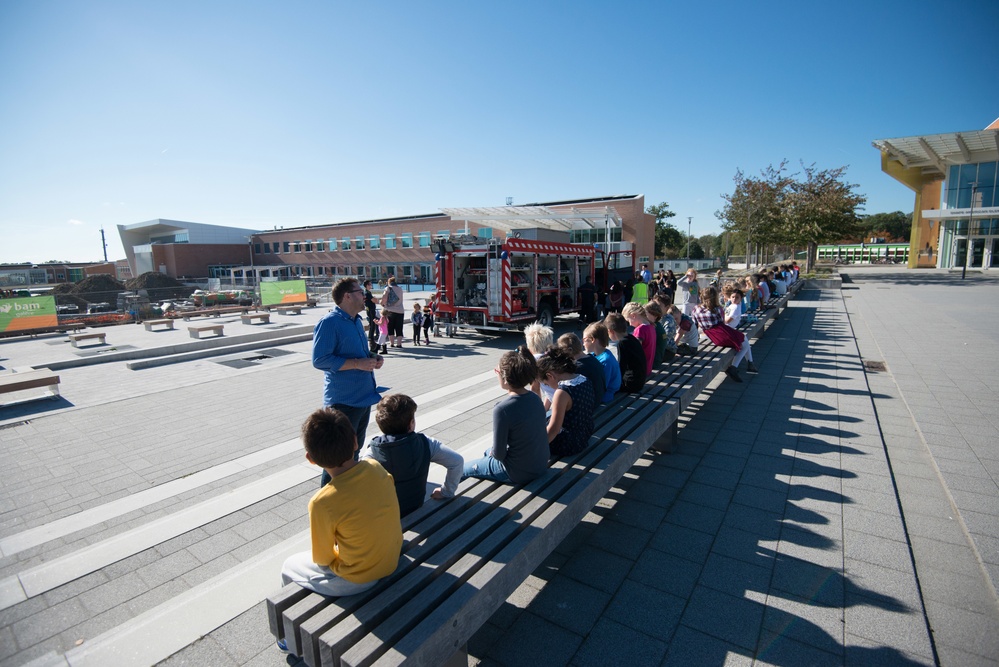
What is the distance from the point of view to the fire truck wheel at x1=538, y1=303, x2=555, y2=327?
12.9 m

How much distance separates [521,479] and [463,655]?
1.05 m

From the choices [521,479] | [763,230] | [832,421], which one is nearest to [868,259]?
[763,230]

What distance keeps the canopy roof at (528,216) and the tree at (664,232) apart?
58586mm

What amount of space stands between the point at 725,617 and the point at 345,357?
117 inches

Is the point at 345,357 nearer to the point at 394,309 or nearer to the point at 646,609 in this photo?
the point at 646,609

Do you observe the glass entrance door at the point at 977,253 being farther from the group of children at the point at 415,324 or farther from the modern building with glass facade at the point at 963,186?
the group of children at the point at 415,324

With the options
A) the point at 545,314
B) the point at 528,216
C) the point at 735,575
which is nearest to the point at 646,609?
the point at 735,575

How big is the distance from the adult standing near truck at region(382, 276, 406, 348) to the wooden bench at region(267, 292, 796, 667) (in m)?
→ 7.79

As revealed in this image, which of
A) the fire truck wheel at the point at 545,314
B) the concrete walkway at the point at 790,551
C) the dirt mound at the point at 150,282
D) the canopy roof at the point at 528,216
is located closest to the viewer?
the concrete walkway at the point at 790,551

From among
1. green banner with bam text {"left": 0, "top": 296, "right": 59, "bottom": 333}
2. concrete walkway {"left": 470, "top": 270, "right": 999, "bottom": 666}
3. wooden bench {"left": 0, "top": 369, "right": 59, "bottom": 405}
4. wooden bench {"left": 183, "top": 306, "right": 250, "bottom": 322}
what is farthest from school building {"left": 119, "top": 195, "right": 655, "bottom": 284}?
concrete walkway {"left": 470, "top": 270, "right": 999, "bottom": 666}

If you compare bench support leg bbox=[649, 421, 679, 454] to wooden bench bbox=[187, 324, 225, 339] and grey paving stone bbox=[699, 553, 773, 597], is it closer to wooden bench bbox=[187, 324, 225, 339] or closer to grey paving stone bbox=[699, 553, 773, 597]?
grey paving stone bbox=[699, 553, 773, 597]

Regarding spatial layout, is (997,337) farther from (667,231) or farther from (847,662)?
(667,231)

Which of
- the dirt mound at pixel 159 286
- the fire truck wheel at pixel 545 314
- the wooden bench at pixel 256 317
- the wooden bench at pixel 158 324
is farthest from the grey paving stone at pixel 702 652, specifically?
the dirt mound at pixel 159 286

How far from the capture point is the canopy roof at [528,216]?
17641 mm
